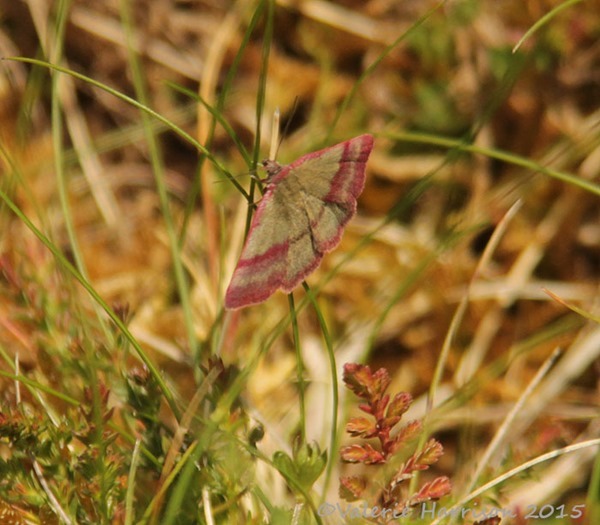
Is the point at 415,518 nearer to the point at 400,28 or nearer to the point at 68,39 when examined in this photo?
the point at 400,28

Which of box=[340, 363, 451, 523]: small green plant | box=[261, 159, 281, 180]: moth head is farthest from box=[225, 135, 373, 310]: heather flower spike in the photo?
box=[340, 363, 451, 523]: small green plant

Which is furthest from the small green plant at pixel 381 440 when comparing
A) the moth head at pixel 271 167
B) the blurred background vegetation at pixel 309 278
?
the moth head at pixel 271 167

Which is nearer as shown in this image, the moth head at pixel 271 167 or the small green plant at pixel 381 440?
the small green plant at pixel 381 440

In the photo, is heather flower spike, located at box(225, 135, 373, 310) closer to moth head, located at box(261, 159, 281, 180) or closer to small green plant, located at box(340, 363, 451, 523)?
moth head, located at box(261, 159, 281, 180)

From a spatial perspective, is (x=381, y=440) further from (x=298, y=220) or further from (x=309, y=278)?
(x=309, y=278)

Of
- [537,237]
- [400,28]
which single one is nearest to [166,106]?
[400,28]

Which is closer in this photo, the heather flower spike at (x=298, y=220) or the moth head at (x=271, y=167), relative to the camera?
the heather flower spike at (x=298, y=220)

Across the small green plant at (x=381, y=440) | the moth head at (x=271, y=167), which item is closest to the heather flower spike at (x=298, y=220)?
the moth head at (x=271, y=167)

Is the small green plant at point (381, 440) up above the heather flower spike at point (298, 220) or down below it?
below

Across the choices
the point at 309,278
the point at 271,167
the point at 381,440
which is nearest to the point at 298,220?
the point at 271,167

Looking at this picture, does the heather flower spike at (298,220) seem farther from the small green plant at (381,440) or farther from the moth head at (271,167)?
the small green plant at (381,440)
